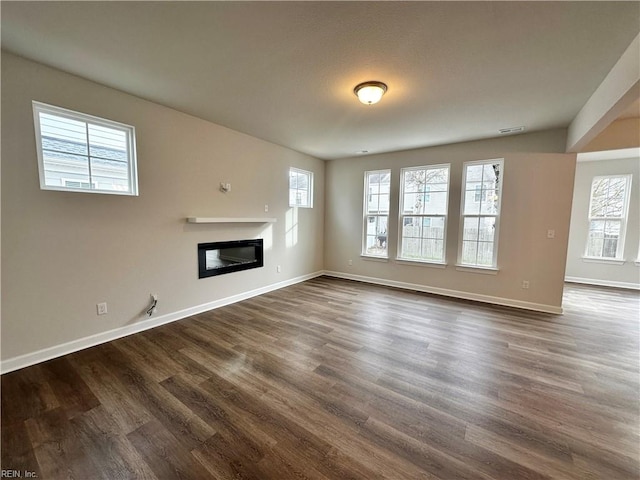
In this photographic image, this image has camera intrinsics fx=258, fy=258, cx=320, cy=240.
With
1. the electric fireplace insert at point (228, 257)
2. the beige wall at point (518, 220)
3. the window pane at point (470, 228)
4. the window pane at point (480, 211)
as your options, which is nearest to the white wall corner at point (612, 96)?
the beige wall at point (518, 220)

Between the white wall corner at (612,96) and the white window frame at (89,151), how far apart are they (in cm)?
448

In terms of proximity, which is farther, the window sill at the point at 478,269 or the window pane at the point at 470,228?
the window pane at the point at 470,228

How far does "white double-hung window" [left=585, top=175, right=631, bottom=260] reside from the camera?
526cm

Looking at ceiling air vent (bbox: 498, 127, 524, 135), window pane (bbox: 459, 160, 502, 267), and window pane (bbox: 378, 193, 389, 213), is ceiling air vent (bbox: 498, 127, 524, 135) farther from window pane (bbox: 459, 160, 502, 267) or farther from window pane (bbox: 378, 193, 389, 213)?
window pane (bbox: 378, 193, 389, 213)

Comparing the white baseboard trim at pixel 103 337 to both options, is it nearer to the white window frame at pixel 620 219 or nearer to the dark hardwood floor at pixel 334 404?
the dark hardwood floor at pixel 334 404

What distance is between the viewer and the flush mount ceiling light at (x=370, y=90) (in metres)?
2.50

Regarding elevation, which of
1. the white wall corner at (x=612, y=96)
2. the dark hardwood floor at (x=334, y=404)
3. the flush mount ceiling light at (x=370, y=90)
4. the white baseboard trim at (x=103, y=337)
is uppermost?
the flush mount ceiling light at (x=370, y=90)

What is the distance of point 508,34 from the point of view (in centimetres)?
184

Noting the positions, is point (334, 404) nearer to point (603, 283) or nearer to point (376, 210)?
point (376, 210)

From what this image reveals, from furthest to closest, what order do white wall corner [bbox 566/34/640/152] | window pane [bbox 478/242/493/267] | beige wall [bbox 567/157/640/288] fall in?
beige wall [bbox 567/157/640/288]
window pane [bbox 478/242/493/267]
white wall corner [bbox 566/34/640/152]

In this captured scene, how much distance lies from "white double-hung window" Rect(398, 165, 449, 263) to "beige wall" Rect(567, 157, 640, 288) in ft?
11.6

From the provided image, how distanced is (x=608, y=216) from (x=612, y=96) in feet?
16.0

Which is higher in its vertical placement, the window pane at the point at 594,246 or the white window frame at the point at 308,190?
the white window frame at the point at 308,190

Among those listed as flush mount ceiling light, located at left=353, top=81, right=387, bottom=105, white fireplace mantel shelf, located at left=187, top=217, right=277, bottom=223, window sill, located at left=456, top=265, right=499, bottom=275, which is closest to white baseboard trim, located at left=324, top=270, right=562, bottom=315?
window sill, located at left=456, top=265, right=499, bottom=275
